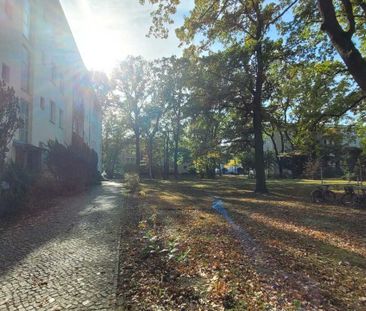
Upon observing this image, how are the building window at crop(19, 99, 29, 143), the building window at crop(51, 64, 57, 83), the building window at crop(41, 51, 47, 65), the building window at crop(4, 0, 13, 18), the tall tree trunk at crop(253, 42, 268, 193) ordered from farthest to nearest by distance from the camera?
the building window at crop(51, 64, 57, 83) → the building window at crop(41, 51, 47, 65) → the tall tree trunk at crop(253, 42, 268, 193) → the building window at crop(19, 99, 29, 143) → the building window at crop(4, 0, 13, 18)

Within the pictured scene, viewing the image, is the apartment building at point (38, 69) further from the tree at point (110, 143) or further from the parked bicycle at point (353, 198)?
the tree at point (110, 143)

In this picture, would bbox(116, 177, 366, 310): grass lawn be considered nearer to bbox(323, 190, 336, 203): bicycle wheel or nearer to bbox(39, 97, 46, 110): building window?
bbox(323, 190, 336, 203): bicycle wheel

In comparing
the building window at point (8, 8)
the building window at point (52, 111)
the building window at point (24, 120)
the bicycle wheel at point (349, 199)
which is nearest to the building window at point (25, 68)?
the building window at point (24, 120)

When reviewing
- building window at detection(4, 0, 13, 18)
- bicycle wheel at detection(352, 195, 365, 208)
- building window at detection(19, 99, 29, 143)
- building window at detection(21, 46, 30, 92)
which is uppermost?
building window at detection(4, 0, 13, 18)

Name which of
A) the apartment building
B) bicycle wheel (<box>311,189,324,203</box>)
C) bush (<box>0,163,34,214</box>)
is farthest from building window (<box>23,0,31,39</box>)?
bicycle wheel (<box>311,189,324,203</box>)

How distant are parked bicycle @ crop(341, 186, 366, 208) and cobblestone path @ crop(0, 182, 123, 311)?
1026cm

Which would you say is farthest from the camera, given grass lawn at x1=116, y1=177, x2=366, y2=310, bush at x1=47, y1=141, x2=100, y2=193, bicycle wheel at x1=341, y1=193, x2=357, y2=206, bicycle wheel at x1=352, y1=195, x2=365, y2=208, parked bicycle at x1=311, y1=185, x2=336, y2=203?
bush at x1=47, y1=141, x2=100, y2=193

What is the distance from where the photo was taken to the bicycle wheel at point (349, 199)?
1521cm

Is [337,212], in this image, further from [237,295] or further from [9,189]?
[9,189]

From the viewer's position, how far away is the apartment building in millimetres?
17453

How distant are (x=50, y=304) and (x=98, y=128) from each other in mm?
53756

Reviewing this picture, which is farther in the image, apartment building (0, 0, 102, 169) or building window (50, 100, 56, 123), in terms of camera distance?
building window (50, 100, 56, 123)

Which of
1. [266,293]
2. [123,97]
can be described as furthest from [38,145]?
[123,97]

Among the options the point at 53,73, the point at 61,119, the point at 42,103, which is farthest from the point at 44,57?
the point at 61,119
